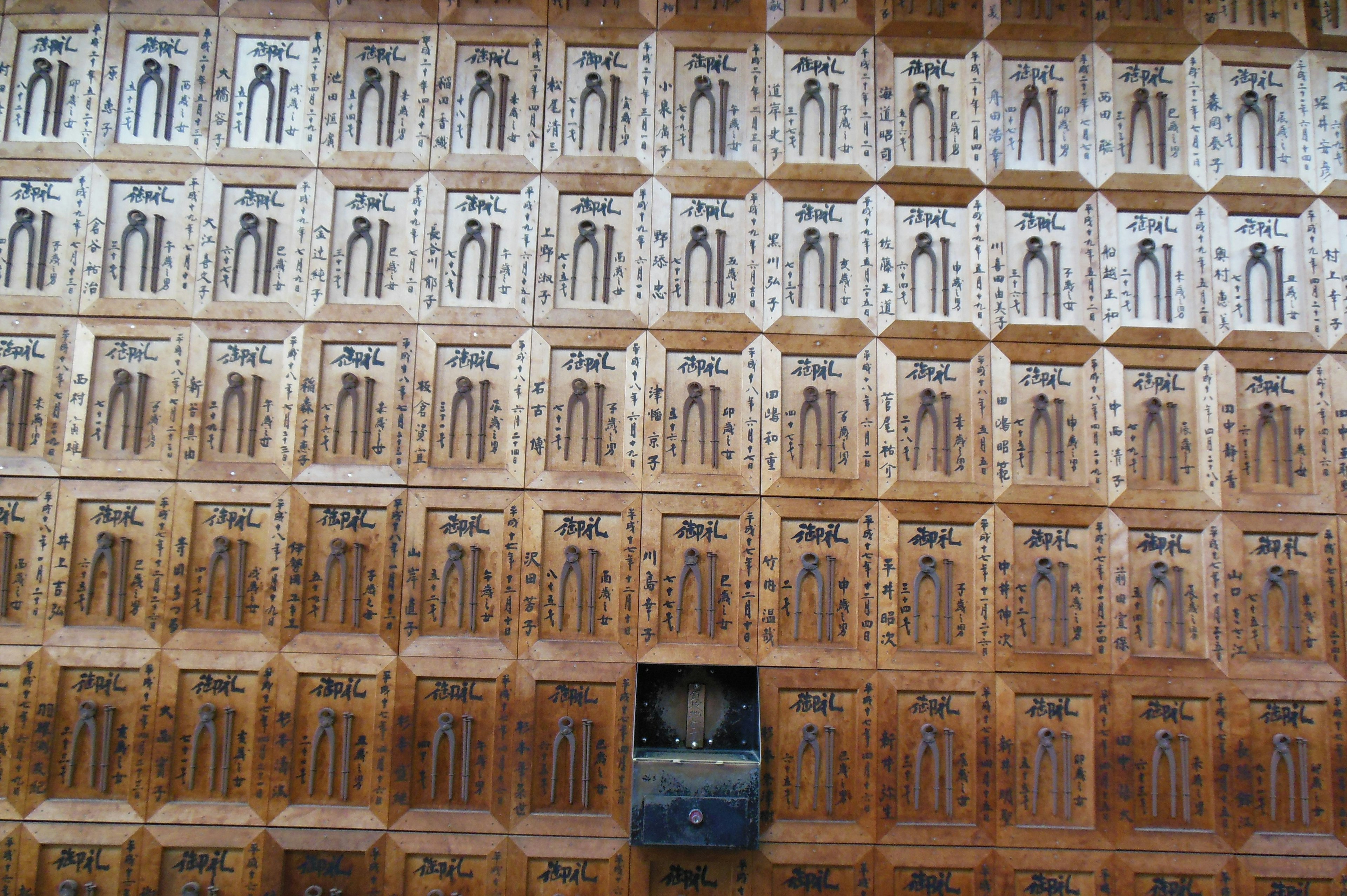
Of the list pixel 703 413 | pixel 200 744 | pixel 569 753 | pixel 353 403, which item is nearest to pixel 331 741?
pixel 200 744

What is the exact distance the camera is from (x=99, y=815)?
3826 millimetres

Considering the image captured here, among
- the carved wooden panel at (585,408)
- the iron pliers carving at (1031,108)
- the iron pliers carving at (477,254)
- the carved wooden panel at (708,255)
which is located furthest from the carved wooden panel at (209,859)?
the iron pliers carving at (1031,108)

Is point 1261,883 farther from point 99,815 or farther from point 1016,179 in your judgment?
point 99,815

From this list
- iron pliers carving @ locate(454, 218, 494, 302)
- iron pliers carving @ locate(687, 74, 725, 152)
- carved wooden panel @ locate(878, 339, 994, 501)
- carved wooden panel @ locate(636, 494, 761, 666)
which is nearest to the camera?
carved wooden panel @ locate(636, 494, 761, 666)

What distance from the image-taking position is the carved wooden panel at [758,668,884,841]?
384cm

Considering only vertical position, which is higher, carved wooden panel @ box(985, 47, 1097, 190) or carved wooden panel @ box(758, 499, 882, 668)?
carved wooden panel @ box(985, 47, 1097, 190)

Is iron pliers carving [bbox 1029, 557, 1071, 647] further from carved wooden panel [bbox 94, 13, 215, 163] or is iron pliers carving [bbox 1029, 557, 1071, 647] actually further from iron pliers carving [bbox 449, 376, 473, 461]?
carved wooden panel [bbox 94, 13, 215, 163]

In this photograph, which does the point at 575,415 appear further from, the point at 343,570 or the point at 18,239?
the point at 18,239

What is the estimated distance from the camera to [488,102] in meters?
4.22

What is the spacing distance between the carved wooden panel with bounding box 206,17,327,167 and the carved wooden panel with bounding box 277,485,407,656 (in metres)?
1.69

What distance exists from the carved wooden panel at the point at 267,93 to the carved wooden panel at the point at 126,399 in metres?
0.95

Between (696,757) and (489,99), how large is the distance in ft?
10.8

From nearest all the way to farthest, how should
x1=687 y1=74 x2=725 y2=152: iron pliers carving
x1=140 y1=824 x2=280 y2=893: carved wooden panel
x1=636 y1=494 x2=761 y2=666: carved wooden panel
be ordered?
x1=140 y1=824 x2=280 y2=893: carved wooden panel
x1=636 y1=494 x2=761 y2=666: carved wooden panel
x1=687 y1=74 x2=725 y2=152: iron pliers carving

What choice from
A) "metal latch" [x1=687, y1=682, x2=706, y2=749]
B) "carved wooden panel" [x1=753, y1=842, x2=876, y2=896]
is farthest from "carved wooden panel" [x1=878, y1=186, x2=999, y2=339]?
"carved wooden panel" [x1=753, y1=842, x2=876, y2=896]
